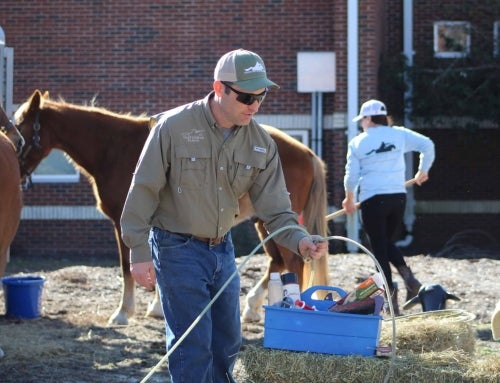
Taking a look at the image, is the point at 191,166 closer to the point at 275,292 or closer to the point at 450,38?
the point at 275,292

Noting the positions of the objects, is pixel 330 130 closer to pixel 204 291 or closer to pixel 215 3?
pixel 215 3

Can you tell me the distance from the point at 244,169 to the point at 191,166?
0.31 meters

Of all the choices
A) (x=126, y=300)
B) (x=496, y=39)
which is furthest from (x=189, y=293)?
(x=496, y=39)

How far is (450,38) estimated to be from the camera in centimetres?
1806

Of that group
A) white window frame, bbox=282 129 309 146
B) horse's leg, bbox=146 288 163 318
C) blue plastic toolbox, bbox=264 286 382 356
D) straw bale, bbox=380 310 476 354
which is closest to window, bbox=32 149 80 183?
white window frame, bbox=282 129 309 146

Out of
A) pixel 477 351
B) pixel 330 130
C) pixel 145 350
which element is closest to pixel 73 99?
pixel 330 130

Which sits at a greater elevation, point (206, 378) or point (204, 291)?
point (204, 291)

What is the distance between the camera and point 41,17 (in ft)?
58.6

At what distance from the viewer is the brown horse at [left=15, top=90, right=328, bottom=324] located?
9.52 metres

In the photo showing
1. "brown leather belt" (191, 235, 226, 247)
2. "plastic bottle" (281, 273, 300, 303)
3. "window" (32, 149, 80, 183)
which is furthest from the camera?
"window" (32, 149, 80, 183)

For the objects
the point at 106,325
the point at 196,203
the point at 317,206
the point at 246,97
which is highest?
the point at 246,97

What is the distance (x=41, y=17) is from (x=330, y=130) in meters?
5.80

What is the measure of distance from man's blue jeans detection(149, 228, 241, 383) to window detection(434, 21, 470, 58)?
546 inches

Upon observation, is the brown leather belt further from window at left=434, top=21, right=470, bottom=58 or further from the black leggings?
window at left=434, top=21, right=470, bottom=58
